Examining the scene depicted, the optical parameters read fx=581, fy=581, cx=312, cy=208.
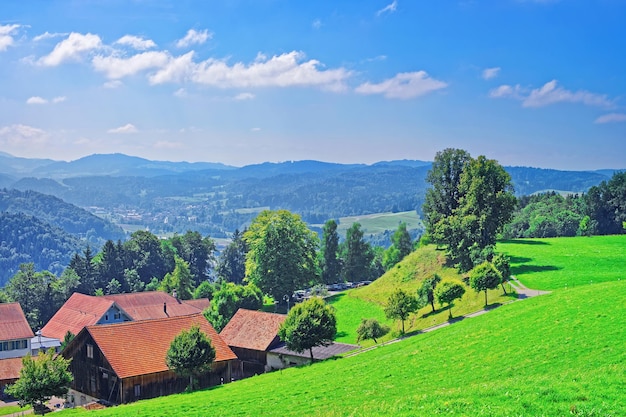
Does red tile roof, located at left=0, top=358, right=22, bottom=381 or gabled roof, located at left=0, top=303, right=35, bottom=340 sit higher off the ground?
gabled roof, located at left=0, top=303, right=35, bottom=340

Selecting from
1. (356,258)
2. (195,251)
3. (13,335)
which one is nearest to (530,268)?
(356,258)

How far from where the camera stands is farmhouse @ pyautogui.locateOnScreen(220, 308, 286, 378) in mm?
55625

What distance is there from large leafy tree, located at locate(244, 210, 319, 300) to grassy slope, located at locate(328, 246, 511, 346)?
636 cm

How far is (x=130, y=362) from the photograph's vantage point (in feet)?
148

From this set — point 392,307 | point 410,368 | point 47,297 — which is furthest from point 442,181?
point 47,297

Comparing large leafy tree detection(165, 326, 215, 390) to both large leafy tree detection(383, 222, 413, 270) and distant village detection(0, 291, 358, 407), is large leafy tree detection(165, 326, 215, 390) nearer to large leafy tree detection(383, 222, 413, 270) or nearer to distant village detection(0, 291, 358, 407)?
distant village detection(0, 291, 358, 407)

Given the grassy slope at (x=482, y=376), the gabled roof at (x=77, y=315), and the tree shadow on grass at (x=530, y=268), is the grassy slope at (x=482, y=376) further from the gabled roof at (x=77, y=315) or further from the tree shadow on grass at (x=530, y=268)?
the gabled roof at (x=77, y=315)

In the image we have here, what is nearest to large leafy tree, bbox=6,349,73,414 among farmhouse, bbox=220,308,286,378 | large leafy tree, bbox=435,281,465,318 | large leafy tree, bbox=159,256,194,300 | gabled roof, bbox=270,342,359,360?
farmhouse, bbox=220,308,286,378

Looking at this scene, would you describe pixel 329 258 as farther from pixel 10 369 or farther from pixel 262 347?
pixel 10 369

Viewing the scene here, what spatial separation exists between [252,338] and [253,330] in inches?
46.4

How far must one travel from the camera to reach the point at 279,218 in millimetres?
86688

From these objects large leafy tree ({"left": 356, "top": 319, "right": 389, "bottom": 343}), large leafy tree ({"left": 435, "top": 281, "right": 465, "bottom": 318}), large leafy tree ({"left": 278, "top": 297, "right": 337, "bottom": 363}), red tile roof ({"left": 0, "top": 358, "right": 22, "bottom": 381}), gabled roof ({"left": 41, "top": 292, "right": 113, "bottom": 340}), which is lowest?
red tile roof ({"left": 0, "top": 358, "right": 22, "bottom": 381})

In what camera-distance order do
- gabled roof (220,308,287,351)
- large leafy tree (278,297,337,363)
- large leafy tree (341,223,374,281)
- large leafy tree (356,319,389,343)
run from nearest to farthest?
large leafy tree (278,297,337,363) < large leafy tree (356,319,389,343) < gabled roof (220,308,287,351) < large leafy tree (341,223,374,281)

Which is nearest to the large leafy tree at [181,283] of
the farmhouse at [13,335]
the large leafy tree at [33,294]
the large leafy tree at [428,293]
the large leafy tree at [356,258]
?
the large leafy tree at [33,294]
